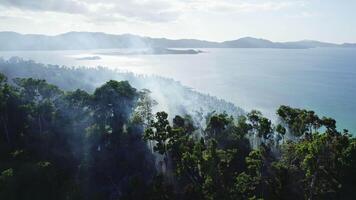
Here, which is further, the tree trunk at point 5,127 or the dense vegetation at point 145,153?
the tree trunk at point 5,127

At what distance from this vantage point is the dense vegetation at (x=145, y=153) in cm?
3512

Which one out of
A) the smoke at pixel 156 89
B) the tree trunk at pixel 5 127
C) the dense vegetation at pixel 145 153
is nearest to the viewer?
the dense vegetation at pixel 145 153

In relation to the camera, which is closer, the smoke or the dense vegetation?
the dense vegetation

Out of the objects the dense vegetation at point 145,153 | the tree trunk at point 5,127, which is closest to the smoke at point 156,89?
the dense vegetation at point 145,153

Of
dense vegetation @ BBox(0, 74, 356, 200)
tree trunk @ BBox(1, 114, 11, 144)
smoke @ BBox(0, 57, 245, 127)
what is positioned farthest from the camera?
smoke @ BBox(0, 57, 245, 127)

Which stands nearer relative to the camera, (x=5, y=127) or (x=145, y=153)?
(x=5, y=127)

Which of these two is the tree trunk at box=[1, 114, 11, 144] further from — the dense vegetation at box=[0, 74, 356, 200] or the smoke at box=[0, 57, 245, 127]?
the smoke at box=[0, 57, 245, 127]

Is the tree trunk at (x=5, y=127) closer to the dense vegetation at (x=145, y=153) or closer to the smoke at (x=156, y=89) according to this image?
the dense vegetation at (x=145, y=153)

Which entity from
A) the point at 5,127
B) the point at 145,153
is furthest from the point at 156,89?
the point at 5,127

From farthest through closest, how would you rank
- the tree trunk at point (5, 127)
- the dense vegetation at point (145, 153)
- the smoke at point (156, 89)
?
the smoke at point (156, 89)
the tree trunk at point (5, 127)
the dense vegetation at point (145, 153)

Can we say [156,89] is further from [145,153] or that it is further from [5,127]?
[5,127]

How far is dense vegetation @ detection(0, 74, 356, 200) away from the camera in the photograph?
35.1m

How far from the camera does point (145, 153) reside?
48031 millimetres

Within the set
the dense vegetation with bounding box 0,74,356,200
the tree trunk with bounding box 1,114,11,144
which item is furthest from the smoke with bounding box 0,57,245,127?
the tree trunk with bounding box 1,114,11,144
